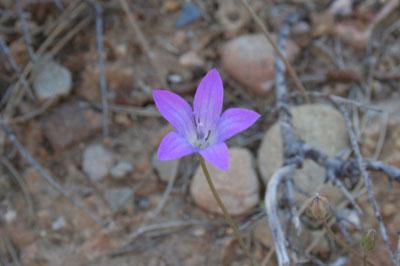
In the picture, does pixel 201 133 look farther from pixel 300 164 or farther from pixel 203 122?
pixel 300 164

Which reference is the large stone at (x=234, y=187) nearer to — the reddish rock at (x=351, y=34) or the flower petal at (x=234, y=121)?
the flower petal at (x=234, y=121)

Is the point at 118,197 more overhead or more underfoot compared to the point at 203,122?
more underfoot

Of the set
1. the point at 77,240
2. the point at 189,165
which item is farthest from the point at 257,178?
the point at 77,240

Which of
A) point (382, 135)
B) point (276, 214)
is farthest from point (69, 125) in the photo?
point (382, 135)

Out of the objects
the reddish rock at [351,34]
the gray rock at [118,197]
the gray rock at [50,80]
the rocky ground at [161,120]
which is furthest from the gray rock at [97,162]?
the reddish rock at [351,34]

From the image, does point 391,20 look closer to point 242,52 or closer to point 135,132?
point 242,52

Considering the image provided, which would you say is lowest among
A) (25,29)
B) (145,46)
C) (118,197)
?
(118,197)
